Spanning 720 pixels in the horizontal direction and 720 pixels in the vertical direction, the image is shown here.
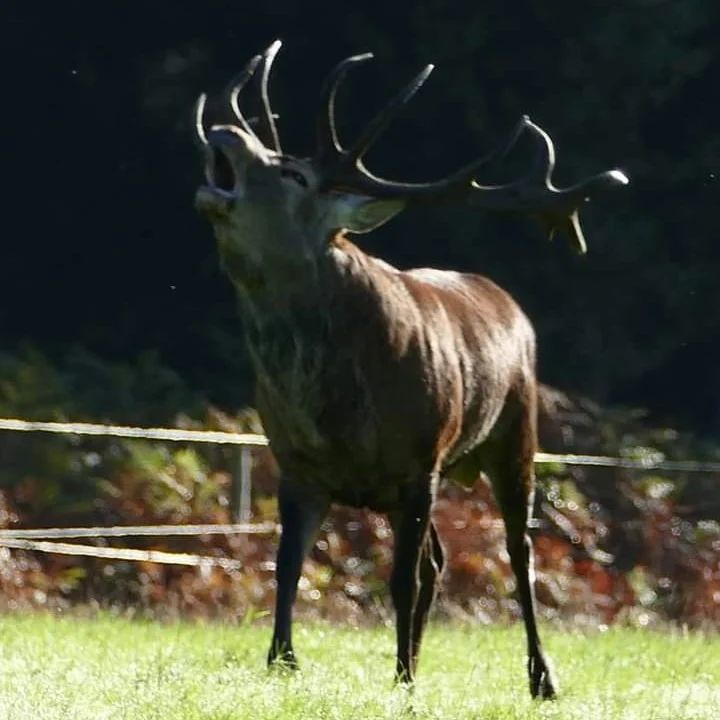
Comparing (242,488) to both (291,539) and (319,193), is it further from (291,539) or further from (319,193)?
(319,193)

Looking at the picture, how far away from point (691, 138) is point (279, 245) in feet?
44.9

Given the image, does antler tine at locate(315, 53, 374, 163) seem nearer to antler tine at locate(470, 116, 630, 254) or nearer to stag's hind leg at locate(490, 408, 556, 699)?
antler tine at locate(470, 116, 630, 254)

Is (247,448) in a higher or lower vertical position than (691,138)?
lower

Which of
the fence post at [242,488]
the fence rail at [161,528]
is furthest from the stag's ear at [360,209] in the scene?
the fence post at [242,488]

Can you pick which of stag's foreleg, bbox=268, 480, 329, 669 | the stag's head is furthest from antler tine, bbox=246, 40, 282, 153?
stag's foreleg, bbox=268, 480, 329, 669

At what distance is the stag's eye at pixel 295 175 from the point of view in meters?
8.91

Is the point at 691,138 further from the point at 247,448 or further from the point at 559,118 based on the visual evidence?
the point at 247,448

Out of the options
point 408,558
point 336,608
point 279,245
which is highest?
point 279,245

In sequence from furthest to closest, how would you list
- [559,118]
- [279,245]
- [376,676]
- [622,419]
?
[559,118], [622,419], [376,676], [279,245]

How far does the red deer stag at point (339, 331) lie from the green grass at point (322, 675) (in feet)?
1.25

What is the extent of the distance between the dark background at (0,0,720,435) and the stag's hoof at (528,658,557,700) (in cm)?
1085

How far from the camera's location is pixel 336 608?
1516 centimetres

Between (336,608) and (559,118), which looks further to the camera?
(559,118)

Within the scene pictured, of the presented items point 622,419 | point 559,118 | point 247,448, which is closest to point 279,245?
point 247,448
